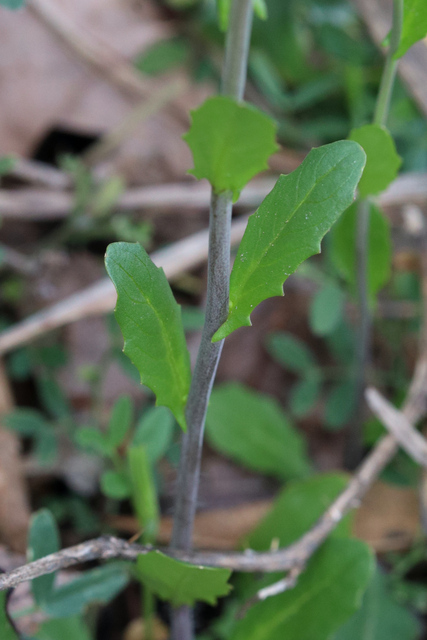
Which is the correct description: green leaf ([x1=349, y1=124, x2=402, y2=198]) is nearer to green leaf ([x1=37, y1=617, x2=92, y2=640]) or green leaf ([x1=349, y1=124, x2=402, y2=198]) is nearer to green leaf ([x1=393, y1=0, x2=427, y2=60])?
green leaf ([x1=393, y1=0, x2=427, y2=60])

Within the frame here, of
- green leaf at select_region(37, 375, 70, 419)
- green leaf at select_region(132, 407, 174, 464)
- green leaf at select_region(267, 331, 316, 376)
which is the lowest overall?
green leaf at select_region(132, 407, 174, 464)

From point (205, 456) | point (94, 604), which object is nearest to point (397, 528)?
point (205, 456)

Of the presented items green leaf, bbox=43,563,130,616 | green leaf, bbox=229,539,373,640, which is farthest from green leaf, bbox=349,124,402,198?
green leaf, bbox=43,563,130,616

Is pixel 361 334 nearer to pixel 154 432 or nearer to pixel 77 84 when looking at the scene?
pixel 154 432

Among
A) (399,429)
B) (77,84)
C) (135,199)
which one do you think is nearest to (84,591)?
(399,429)

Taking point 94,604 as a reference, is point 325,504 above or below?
above

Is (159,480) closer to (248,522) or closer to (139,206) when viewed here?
(248,522)

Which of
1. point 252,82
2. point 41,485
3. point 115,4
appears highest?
point 115,4
